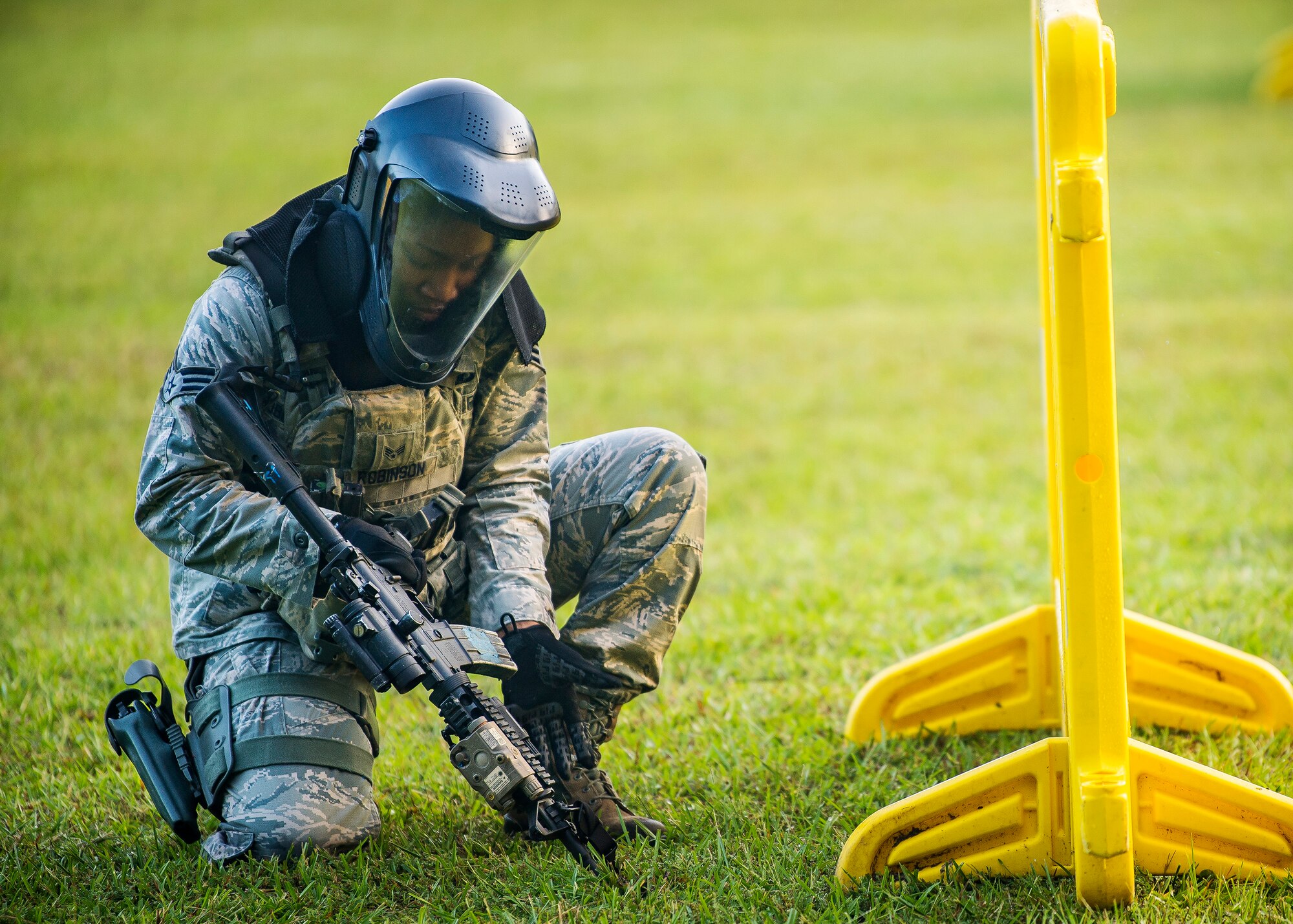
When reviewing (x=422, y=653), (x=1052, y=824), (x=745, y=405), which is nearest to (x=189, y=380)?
(x=422, y=653)

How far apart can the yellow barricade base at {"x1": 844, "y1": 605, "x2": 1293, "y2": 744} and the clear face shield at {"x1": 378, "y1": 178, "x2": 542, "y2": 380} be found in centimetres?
157

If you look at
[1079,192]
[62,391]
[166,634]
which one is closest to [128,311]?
[62,391]

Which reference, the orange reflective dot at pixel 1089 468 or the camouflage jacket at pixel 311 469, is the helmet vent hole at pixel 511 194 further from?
the orange reflective dot at pixel 1089 468

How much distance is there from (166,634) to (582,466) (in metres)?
2.10

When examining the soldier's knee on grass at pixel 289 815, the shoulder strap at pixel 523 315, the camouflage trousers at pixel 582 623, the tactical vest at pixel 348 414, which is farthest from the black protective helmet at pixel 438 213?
the soldier's knee on grass at pixel 289 815

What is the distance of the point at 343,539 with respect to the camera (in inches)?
109

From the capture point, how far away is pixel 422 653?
272 centimetres

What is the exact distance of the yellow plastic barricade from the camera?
231cm

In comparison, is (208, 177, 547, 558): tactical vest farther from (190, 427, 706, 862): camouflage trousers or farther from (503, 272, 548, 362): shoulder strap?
(190, 427, 706, 862): camouflage trousers

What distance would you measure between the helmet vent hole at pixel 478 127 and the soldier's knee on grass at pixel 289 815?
4.93 ft

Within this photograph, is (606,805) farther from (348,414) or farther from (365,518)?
(348,414)

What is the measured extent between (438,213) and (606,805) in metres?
1.44

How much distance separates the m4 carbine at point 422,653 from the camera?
263 centimetres

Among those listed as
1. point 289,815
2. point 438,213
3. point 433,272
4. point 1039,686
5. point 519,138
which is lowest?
point 1039,686
